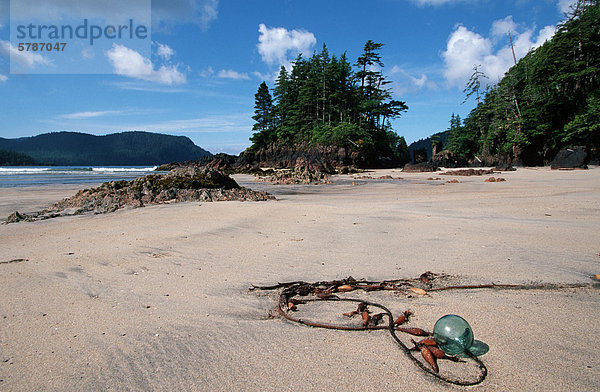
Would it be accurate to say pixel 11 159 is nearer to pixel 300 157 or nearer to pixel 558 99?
pixel 300 157

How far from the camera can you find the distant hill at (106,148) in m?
114

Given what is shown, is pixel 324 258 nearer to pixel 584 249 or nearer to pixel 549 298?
pixel 549 298

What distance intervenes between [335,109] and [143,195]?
32.3m

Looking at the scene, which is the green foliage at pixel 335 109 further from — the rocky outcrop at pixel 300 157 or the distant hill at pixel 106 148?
the distant hill at pixel 106 148

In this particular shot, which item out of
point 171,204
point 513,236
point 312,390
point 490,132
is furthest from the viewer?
point 490,132

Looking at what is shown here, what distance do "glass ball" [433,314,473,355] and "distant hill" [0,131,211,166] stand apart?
12157 centimetres

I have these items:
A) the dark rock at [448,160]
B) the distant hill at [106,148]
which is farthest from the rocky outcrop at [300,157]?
the distant hill at [106,148]

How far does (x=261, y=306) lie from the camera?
6.93ft

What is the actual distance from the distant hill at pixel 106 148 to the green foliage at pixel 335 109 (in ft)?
281

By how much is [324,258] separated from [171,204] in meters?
5.17

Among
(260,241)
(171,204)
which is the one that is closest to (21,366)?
(260,241)

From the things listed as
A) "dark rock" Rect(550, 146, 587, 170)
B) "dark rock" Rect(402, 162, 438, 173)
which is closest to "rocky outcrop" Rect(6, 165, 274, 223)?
"dark rock" Rect(402, 162, 438, 173)

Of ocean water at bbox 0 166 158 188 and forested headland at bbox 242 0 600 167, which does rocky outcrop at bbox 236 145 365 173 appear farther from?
ocean water at bbox 0 166 158 188

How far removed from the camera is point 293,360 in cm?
146
